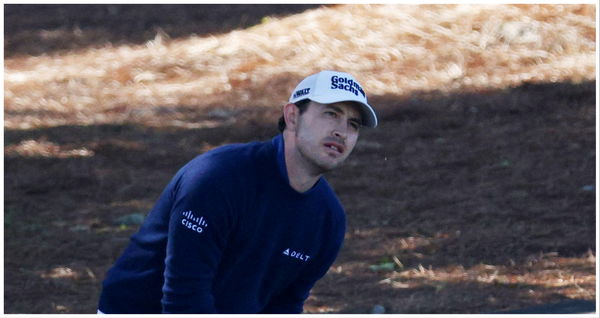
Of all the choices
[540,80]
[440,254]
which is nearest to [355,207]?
[440,254]

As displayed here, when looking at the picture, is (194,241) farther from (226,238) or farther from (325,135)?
(325,135)

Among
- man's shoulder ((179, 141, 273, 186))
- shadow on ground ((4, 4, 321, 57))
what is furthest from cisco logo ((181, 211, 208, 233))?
shadow on ground ((4, 4, 321, 57))

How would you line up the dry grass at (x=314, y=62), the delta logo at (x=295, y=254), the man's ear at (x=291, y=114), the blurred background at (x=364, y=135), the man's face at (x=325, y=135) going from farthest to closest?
the dry grass at (x=314, y=62), the blurred background at (x=364, y=135), the delta logo at (x=295, y=254), the man's ear at (x=291, y=114), the man's face at (x=325, y=135)

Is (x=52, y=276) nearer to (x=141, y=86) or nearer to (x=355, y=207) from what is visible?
(x=355, y=207)

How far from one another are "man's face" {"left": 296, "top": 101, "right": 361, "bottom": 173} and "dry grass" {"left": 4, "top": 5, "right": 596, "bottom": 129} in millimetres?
9422

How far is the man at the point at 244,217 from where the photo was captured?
3.95 meters

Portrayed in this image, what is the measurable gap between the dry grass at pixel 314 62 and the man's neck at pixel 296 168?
30.6 ft

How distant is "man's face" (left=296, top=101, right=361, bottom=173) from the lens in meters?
4.05

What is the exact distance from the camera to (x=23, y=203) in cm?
1052

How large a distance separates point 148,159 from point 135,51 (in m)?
5.59

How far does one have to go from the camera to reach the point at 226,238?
4.06 m

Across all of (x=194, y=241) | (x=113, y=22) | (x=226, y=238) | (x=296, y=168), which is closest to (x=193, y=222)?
(x=194, y=241)

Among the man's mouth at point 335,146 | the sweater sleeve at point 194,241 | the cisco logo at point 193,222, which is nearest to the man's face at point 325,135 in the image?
the man's mouth at point 335,146

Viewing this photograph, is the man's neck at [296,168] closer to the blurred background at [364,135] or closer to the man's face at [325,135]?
the man's face at [325,135]
